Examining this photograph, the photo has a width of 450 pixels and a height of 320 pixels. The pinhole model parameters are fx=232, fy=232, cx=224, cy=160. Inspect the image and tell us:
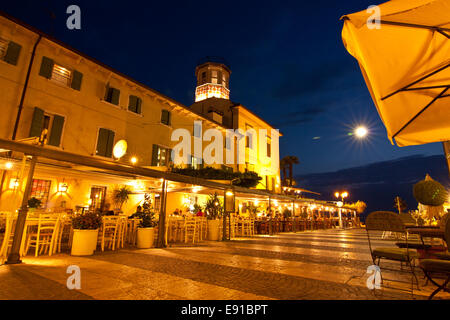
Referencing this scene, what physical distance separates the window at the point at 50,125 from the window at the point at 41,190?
68.7 inches

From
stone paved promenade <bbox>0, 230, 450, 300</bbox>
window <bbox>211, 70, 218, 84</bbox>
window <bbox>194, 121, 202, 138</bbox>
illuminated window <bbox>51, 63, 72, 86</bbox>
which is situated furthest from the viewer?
window <bbox>211, 70, 218, 84</bbox>

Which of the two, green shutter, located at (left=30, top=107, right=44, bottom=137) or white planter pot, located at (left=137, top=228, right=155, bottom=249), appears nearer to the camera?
white planter pot, located at (left=137, top=228, right=155, bottom=249)

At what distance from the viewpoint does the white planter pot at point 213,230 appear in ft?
35.1

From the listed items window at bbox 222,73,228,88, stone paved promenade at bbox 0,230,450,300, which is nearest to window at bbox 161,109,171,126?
window at bbox 222,73,228,88

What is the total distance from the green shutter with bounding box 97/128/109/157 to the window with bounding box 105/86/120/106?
186cm

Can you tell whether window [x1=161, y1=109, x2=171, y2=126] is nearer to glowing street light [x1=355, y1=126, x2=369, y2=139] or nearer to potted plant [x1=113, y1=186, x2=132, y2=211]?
potted plant [x1=113, y1=186, x2=132, y2=211]

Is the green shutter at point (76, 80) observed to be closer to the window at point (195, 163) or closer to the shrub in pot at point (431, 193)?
the window at point (195, 163)

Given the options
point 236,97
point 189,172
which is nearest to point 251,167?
point 189,172

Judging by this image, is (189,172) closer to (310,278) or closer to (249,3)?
(310,278)

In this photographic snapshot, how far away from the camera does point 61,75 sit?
37.2 feet

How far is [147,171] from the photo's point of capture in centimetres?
748

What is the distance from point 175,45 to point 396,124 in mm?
67195

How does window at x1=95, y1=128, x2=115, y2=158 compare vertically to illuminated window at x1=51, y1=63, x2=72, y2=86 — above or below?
below

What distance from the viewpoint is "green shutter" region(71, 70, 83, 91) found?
11491mm
